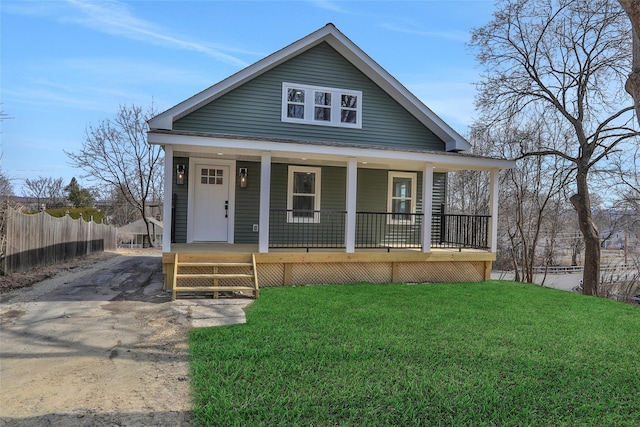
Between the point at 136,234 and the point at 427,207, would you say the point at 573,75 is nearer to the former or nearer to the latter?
the point at 427,207

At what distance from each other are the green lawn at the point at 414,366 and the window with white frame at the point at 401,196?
15.4 ft

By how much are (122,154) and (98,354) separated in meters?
20.7

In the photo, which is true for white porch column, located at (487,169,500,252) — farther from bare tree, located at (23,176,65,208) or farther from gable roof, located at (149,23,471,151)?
bare tree, located at (23,176,65,208)

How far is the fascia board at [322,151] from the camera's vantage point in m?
7.54

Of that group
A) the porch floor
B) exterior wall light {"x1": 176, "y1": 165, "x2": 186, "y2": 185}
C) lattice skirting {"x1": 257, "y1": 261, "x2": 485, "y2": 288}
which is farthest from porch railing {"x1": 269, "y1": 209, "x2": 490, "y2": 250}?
exterior wall light {"x1": 176, "y1": 165, "x2": 186, "y2": 185}

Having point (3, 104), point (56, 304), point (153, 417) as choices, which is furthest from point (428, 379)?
point (3, 104)

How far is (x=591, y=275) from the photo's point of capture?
12.9m

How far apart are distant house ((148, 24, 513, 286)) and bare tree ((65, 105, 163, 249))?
13.7m

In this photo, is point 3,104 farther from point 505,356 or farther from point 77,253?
point 505,356

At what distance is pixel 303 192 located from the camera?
10531 mm

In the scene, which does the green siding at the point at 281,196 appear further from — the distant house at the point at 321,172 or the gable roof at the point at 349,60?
the gable roof at the point at 349,60

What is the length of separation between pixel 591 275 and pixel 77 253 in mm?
18029

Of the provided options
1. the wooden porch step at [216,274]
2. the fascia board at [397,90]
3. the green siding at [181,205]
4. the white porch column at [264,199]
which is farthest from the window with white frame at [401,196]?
the green siding at [181,205]

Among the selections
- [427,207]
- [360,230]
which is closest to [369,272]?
[427,207]
